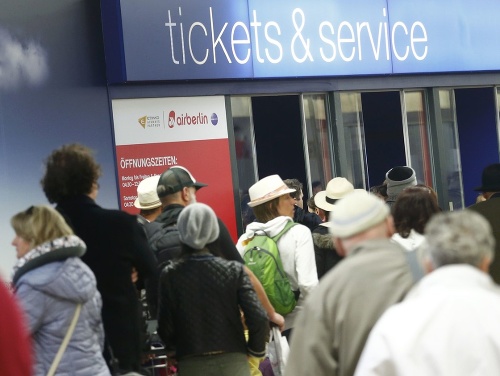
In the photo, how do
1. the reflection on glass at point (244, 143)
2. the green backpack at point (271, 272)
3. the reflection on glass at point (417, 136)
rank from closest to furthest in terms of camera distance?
the green backpack at point (271, 272)
the reflection on glass at point (244, 143)
the reflection on glass at point (417, 136)

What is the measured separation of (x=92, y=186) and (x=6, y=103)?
5205 mm

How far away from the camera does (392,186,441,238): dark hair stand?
6.40 meters

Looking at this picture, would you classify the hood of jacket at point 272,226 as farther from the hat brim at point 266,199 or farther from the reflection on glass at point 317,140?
the reflection on glass at point 317,140

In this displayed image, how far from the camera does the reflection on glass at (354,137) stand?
1427 cm

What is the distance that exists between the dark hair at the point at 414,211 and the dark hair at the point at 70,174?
1.76m

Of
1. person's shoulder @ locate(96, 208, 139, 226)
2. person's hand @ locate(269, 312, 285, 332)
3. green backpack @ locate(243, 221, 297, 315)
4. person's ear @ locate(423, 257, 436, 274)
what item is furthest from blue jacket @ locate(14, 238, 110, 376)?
green backpack @ locate(243, 221, 297, 315)

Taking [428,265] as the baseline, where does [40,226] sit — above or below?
above

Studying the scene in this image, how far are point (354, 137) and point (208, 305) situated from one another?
27.7 feet

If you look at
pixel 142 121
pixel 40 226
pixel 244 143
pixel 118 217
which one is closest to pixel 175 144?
pixel 142 121

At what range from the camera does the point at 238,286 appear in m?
6.31

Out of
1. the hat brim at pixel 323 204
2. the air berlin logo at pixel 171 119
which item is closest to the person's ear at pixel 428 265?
the hat brim at pixel 323 204

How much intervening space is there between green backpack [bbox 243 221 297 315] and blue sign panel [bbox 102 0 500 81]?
4.58m

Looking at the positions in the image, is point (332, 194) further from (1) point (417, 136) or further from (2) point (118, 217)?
(1) point (417, 136)

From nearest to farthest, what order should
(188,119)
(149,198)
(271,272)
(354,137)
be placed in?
(271,272), (149,198), (188,119), (354,137)
